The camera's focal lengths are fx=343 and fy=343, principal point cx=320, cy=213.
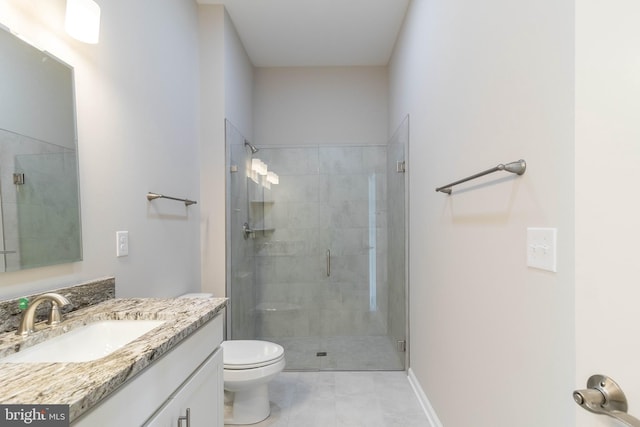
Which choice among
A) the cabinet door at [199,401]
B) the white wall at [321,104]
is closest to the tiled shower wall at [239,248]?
the white wall at [321,104]

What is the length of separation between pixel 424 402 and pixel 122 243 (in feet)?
6.47

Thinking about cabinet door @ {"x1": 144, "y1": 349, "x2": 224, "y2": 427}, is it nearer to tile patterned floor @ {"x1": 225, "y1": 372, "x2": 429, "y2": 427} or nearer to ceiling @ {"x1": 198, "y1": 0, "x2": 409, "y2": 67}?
tile patterned floor @ {"x1": 225, "y1": 372, "x2": 429, "y2": 427}

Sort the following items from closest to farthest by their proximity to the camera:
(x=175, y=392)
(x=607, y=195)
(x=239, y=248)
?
(x=607, y=195), (x=175, y=392), (x=239, y=248)

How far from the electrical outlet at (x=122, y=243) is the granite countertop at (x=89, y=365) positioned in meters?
0.32

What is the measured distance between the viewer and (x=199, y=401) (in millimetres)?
1213

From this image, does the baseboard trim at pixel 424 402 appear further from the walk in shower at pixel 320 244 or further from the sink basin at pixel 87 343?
the sink basin at pixel 87 343

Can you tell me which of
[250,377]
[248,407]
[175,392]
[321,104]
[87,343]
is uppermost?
[321,104]

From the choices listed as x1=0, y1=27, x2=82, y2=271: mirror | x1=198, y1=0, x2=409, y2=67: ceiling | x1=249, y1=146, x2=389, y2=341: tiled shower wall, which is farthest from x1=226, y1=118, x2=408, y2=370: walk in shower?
x1=0, y1=27, x2=82, y2=271: mirror

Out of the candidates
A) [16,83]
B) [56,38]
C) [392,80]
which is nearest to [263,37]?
[392,80]

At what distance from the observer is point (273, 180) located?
3295mm

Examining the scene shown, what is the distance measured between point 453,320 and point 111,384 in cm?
142

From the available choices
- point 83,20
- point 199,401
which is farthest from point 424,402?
point 83,20

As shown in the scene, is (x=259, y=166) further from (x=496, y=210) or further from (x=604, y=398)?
(x=604, y=398)

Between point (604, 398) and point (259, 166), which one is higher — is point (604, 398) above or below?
below
